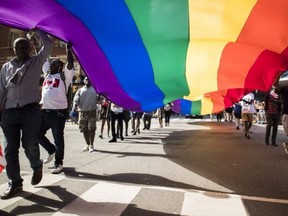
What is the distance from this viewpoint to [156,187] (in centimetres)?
496

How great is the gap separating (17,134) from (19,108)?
0.33 m

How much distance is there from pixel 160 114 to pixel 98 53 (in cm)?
1458

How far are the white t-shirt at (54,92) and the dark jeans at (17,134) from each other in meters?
1.51

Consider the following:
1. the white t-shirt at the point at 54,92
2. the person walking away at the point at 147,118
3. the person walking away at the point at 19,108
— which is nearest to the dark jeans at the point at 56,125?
the white t-shirt at the point at 54,92

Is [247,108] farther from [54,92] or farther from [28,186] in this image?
[28,186]

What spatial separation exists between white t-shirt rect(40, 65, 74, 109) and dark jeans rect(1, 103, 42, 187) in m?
1.51

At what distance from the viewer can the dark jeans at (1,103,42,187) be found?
425 cm

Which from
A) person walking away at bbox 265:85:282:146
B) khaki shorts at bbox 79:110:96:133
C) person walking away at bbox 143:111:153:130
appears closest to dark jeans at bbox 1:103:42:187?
khaki shorts at bbox 79:110:96:133

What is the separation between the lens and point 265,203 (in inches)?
170

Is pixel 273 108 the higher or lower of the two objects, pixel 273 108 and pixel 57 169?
the higher

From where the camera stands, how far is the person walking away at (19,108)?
14.0 feet

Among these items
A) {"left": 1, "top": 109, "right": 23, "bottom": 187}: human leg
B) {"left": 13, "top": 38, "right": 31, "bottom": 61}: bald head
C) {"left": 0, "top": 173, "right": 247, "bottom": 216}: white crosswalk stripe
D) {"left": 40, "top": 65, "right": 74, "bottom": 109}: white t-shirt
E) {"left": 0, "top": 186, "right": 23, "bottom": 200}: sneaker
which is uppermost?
{"left": 13, "top": 38, "right": 31, "bottom": 61}: bald head

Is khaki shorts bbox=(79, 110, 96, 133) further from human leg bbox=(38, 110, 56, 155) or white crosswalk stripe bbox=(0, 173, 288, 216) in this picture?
white crosswalk stripe bbox=(0, 173, 288, 216)

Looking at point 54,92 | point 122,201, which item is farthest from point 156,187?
point 54,92
